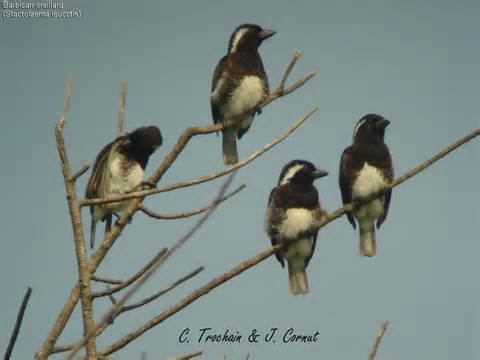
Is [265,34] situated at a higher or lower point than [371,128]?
higher

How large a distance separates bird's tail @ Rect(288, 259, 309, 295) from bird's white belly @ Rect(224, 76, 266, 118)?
1.66 m

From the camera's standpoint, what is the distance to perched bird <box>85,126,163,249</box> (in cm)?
696

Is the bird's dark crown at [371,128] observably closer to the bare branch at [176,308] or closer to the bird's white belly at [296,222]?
the bird's white belly at [296,222]

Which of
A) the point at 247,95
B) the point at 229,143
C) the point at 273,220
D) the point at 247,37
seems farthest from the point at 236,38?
the point at 273,220

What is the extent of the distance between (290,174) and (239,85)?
53.7 inches

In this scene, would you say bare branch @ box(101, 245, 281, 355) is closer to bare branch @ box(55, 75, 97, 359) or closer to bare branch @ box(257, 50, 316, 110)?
bare branch @ box(55, 75, 97, 359)

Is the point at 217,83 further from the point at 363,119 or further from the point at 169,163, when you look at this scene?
the point at 169,163

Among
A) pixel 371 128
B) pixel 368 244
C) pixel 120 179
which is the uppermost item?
pixel 371 128

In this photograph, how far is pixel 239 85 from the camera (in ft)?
26.6

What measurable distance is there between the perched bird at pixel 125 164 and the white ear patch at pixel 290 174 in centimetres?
121

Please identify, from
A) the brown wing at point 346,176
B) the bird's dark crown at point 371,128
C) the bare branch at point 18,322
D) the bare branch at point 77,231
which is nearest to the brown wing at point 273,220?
the brown wing at point 346,176

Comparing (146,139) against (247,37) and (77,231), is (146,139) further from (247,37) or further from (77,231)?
(77,231)

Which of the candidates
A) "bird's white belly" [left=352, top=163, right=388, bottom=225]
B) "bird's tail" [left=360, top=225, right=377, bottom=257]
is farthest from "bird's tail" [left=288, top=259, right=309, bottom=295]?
"bird's white belly" [left=352, top=163, right=388, bottom=225]

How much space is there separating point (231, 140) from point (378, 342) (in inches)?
231
